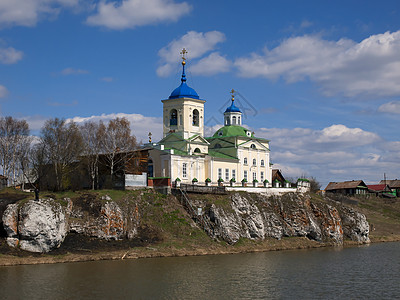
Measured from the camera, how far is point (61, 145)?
60.2 m

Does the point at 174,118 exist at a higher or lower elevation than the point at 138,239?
higher

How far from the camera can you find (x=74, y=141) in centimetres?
6084

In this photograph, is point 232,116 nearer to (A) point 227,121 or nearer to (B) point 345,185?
(A) point 227,121

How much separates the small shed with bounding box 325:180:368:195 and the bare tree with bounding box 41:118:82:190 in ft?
245

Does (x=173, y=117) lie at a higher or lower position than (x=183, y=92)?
lower

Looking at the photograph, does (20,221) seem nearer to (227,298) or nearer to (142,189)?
(142,189)

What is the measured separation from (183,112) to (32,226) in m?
30.0

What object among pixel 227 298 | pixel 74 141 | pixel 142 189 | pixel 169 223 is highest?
pixel 74 141

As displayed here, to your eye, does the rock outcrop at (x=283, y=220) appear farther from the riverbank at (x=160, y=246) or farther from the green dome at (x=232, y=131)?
the green dome at (x=232, y=131)

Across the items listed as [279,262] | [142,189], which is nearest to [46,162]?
[142,189]

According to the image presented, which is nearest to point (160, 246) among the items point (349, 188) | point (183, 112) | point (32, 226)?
point (32, 226)

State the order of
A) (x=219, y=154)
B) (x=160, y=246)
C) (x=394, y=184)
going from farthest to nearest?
(x=394, y=184) → (x=219, y=154) → (x=160, y=246)

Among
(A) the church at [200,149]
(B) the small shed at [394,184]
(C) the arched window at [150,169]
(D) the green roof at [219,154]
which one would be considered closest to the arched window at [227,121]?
(A) the church at [200,149]

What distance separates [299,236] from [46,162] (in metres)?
31.9
